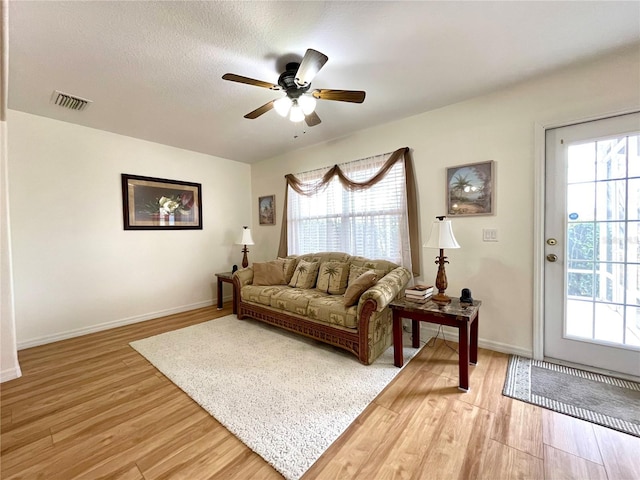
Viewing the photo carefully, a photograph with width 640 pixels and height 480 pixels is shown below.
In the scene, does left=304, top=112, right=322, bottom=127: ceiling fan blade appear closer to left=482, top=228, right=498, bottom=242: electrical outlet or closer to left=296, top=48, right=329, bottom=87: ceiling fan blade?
left=296, top=48, right=329, bottom=87: ceiling fan blade

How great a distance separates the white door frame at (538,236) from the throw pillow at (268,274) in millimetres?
2782

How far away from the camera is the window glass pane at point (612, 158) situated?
6.74 feet

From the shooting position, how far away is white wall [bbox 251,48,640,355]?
2.12 meters

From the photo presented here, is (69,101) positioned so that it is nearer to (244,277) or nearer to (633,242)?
(244,277)

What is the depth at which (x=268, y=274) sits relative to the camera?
3568mm

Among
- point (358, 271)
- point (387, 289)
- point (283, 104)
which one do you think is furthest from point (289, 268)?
point (283, 104)

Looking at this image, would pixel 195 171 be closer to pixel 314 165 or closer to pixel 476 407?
pixel 314 165

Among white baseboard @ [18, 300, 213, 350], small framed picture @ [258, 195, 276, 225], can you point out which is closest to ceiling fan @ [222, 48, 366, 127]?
small framed picture @ [258, 195, 276, 225]

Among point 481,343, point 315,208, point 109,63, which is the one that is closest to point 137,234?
point 109,63

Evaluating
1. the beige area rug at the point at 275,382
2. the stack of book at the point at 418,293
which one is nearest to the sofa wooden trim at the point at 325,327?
the beige area rug at the point at 275,382

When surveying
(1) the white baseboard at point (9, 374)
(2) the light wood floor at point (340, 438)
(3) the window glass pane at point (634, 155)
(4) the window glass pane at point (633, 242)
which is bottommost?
(2) the light wood floor at point (340, 438)

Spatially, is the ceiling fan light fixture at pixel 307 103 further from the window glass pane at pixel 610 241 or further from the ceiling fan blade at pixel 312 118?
the window glass pane at pixel 610 241

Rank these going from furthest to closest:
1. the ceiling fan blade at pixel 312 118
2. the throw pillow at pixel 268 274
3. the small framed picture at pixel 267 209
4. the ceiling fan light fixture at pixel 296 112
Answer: the small framed picture at pixel 267 209 < the throw pillow at pixel 268 274 < the ceiling fan blade at pixel 312 118 < the ceiling fan light fixture at pixel 296 112

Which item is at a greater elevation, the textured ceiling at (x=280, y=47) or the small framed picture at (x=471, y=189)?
the textured ceiling at (x=280, y=47)
